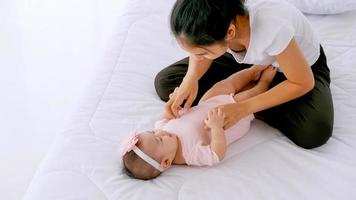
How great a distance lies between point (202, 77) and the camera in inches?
53.1

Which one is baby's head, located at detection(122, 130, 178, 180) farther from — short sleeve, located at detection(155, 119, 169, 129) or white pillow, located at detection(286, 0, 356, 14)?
white pillow, located at detection(286, 0, 356, 14)

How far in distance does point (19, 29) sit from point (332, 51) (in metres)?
1.57

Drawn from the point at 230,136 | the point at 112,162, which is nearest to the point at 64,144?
the point at 112,162

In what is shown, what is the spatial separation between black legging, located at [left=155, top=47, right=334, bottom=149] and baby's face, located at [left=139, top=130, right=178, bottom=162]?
21cm

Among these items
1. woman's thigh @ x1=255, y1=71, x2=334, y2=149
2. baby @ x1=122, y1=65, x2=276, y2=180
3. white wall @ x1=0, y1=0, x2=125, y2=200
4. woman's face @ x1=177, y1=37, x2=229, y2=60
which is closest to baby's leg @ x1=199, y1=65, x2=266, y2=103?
baby @ x1=122, y1=65, x2=276, y2=180

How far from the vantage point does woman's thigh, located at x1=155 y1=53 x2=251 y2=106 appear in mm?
1319

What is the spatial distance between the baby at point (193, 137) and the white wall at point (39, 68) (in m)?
0.39

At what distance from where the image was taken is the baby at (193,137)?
1.07m

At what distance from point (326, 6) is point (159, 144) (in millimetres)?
855

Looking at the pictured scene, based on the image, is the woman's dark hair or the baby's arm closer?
the woman's dark hair

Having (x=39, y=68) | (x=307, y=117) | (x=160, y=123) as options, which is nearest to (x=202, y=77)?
(x=160, y=123)

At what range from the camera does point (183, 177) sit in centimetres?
108

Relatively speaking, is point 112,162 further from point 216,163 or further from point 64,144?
point 216,163

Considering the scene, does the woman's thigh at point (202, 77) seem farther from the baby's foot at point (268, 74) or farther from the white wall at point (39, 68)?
the white wall at point (39, 68)
